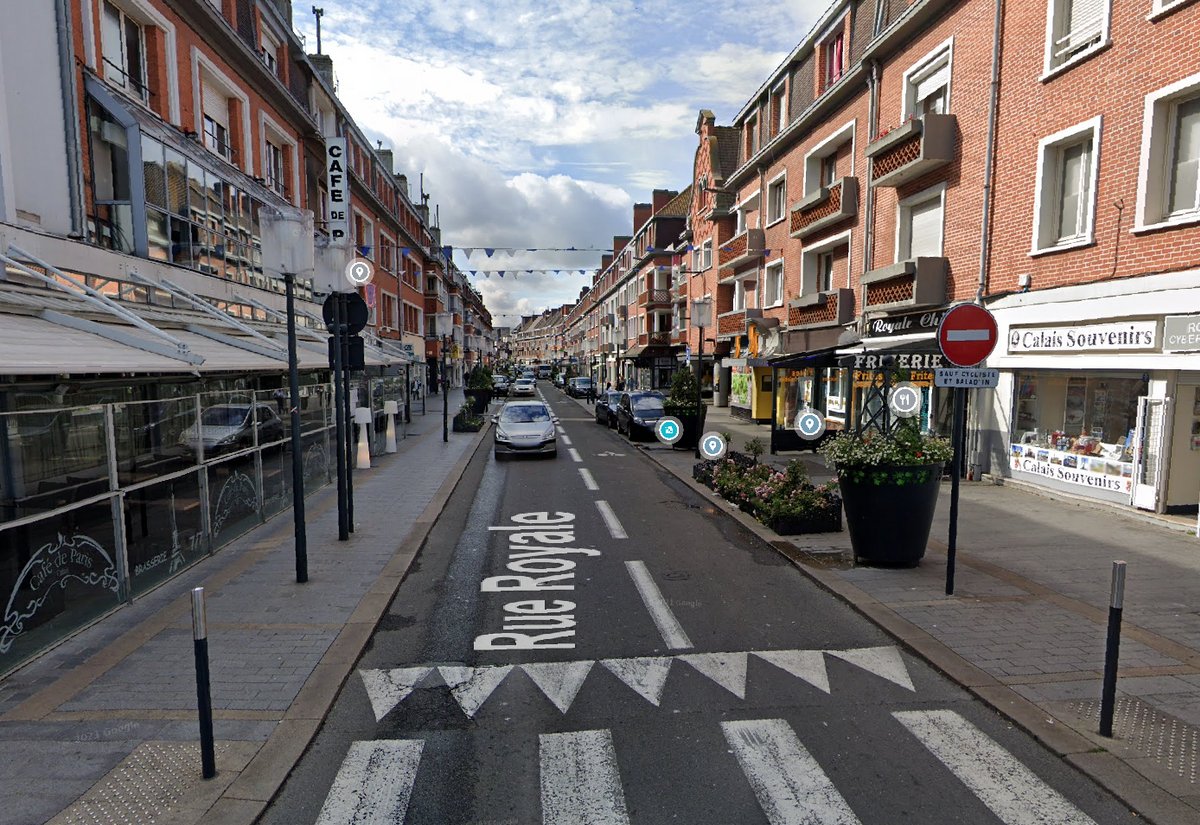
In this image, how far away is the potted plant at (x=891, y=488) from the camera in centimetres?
688

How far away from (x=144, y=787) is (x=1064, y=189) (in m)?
13.8

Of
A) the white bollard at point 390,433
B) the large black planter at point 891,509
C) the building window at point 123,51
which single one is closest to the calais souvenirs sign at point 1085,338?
the large black planter at point 891,509

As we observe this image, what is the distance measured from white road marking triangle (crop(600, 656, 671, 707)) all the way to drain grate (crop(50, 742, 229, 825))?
8.37 feet

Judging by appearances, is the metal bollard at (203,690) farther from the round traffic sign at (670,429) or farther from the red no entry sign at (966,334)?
the round traffic sign at (670,429)

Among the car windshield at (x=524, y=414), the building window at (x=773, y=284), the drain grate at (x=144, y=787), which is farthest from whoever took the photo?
the building window at (x=773, y=284)

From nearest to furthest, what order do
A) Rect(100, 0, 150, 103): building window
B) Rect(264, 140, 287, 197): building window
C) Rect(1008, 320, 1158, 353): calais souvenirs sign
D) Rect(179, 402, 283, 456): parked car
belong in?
Rect(179, 402, 283, 456): parked car < Rect(1008, 320, 1158, 353): calais souvenirs sign < Rect(100, 0, 150, 103): building window < Rect(264, 140, 287, 197): building window

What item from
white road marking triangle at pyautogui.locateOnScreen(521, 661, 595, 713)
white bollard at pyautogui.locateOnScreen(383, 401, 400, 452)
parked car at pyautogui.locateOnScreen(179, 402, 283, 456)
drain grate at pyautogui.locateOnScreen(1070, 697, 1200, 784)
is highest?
parked car at pyautogui.locateOnScreen(179, 402, 283, 456)

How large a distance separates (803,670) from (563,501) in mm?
6967

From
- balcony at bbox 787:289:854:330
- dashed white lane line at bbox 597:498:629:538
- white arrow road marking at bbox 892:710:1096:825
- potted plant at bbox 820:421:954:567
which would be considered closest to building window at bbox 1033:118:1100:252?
potted plant at bbox 820:421:954:567

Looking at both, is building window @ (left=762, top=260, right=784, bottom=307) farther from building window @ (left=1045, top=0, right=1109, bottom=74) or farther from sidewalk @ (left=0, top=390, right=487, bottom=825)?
sidewalk @ (left=0, top=390, right=487, bottom=825)

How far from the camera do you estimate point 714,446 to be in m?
14.2

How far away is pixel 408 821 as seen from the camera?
3346 mm

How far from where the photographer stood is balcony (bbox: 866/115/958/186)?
13398 mm

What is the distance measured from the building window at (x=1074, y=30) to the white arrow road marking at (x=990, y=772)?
10.7 metres
